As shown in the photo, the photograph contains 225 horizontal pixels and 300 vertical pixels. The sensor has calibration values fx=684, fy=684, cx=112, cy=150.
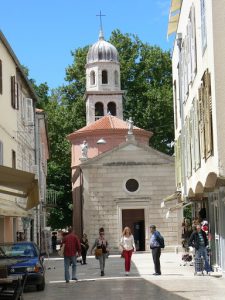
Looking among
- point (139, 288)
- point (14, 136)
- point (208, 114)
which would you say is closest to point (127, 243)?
point (139, 288)

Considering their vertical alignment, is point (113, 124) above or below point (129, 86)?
below

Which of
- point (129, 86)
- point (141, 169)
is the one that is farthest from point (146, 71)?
point (141, 169)

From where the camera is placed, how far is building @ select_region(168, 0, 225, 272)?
49.9 ft

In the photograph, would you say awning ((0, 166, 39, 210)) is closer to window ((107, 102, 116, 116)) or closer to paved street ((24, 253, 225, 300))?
paved street ((24, 253, 225, 300))

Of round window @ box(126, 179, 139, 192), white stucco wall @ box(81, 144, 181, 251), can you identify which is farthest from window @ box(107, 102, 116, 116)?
round window @ box(126, 179, 139, 192)

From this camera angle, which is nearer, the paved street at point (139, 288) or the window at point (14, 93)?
the paved street at point (139, 288)

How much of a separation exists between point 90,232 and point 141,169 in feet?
18.8

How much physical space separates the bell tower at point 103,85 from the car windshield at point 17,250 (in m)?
41.8

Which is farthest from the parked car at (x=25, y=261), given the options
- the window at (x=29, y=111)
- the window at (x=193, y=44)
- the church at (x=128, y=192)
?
the church at (x=128, y=192)

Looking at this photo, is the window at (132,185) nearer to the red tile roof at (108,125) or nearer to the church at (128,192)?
the church at (128,192)

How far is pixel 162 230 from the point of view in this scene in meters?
47.6

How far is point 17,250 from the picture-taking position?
764 inches

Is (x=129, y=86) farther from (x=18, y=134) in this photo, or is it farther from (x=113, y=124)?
(x=18, y=134)

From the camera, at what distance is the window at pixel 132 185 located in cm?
4838
